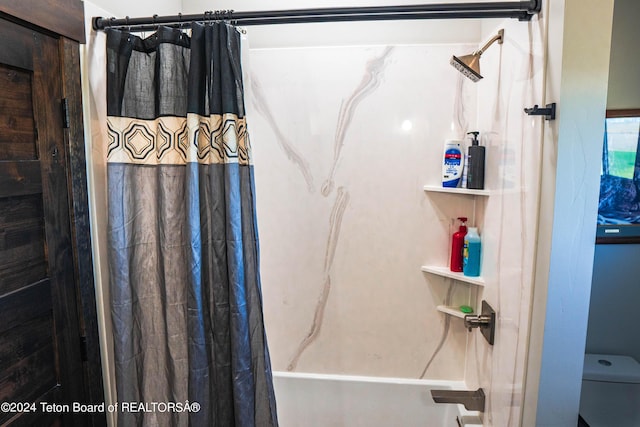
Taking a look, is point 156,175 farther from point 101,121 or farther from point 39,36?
point 39,36

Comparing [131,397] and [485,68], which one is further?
[485,68]

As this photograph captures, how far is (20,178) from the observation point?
3.27 feet

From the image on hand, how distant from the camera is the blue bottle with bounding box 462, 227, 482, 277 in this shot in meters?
1.65

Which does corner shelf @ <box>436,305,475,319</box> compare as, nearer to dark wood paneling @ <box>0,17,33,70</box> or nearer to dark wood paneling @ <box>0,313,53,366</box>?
dark wood paneling @ <box>0,313,53,366</box>

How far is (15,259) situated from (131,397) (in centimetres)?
68

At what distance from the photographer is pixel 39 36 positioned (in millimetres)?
1057

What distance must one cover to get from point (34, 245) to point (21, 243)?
1.8 inches

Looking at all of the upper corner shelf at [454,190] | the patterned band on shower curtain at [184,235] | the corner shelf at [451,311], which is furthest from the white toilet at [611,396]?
the patterned band on shower curtain at [184,235]

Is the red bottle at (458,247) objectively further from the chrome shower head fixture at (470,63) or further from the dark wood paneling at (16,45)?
the dark wood paneling at (16,45)

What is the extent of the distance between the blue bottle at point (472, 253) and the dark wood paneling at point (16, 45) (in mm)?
1805

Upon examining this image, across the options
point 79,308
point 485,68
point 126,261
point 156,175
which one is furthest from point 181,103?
point 485,68

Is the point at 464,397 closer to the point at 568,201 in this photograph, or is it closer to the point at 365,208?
the point at 365,208

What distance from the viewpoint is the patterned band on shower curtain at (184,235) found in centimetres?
123

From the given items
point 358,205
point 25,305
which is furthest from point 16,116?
point 358,205
